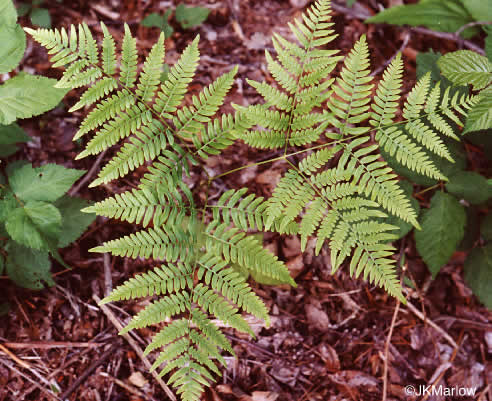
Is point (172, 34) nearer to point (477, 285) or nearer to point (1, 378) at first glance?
point (1, 378)

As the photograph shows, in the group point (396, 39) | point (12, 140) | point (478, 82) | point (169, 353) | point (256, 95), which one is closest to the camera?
point (169, 353)

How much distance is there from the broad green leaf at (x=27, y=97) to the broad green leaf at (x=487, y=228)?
10.4ft

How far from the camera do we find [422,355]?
3.01m

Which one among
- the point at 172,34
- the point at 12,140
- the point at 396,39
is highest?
the point at 396,39

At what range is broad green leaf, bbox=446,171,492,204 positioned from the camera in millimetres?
2773

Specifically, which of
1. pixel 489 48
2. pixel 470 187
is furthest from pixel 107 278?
pixel 489 48

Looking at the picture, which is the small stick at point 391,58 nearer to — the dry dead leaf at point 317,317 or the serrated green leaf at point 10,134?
the dry dead leaf at point 317,317

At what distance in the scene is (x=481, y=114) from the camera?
2316mm

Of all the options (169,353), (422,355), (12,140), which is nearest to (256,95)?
(12,140)

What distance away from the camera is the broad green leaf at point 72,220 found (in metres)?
2.68

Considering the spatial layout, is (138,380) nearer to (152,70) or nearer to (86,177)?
(86,177)

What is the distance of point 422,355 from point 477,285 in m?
0.69

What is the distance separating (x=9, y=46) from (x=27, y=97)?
1.08 feet

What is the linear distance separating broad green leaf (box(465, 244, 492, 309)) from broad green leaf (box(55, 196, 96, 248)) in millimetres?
2875
